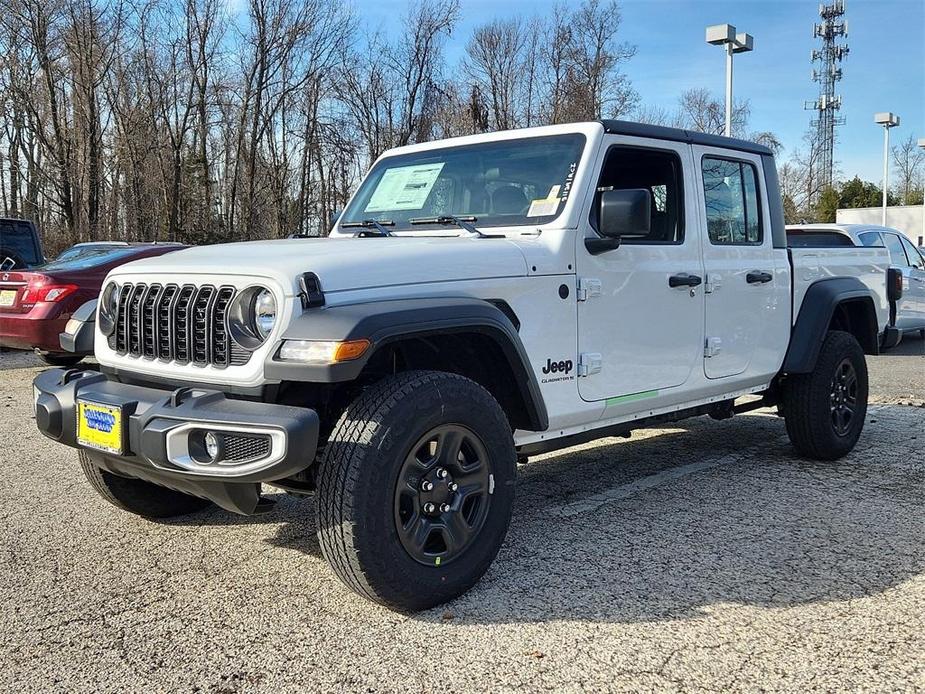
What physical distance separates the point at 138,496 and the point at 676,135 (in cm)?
345

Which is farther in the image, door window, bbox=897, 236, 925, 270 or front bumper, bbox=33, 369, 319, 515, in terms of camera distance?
door window, bbox=897, 236, 925, 270

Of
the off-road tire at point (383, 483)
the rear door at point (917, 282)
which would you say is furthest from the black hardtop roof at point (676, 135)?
the rear door at point (917, 282)

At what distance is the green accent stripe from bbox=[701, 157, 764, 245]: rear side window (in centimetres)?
104

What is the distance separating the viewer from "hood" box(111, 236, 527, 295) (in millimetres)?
3168

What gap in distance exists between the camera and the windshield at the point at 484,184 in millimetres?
4102

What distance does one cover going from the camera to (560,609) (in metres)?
3.29

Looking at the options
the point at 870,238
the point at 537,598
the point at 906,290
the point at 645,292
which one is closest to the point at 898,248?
the point at 906,290

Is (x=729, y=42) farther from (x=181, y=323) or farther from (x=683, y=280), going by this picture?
(x=181, y=323)

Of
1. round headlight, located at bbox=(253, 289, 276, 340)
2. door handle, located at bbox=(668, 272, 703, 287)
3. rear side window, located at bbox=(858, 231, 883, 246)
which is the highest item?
rear side window, located at bbox=(858, 231, 883, 246)

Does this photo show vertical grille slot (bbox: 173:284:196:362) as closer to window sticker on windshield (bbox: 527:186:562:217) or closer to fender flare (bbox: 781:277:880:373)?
window sticker on windshield (bbox: 527:186:562:217)

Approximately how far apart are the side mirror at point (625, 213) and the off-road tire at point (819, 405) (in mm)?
2263

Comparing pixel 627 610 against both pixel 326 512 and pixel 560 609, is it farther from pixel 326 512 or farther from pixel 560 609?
pixel 326 512

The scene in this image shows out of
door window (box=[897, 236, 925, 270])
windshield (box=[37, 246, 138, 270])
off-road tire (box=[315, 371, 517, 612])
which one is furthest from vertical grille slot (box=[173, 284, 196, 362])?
door window (box=[897, 236, 925, 270])

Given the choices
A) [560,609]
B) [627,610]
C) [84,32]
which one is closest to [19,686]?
[560,609]
